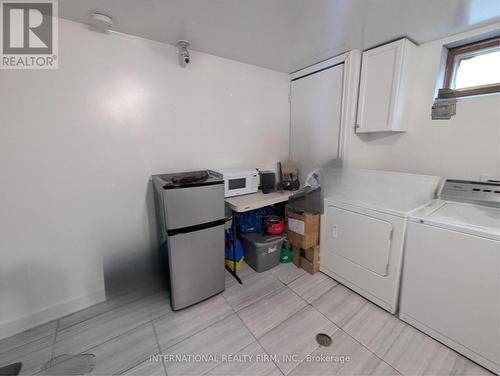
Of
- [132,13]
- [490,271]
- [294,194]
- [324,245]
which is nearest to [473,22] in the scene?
[490,271]

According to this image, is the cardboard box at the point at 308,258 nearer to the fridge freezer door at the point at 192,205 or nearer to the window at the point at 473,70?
the fridge freezer door at the point at 192,205

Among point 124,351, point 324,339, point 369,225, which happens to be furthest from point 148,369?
point 369,225

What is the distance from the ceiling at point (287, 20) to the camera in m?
1.37

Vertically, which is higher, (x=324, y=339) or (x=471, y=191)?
(x=471, y=191)

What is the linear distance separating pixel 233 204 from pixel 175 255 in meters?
0.65

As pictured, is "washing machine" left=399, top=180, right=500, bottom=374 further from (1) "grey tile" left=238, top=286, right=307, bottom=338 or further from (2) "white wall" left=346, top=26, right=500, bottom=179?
(1) "grey tile" left=238, top=286, right=307, bottom=338

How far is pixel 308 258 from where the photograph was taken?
7.37 feet

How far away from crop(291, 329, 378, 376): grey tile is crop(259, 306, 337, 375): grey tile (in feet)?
0.15

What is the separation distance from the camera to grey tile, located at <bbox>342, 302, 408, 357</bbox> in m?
1.42

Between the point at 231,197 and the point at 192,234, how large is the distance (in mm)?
601

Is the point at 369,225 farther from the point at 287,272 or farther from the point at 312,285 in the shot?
the point at 287,272

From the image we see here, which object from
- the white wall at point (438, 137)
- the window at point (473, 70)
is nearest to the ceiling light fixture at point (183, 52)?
the white wall at point (438, 137)

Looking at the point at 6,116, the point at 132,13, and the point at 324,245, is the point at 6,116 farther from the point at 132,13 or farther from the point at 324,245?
the point at 324,245

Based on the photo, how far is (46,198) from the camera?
1.56 m
